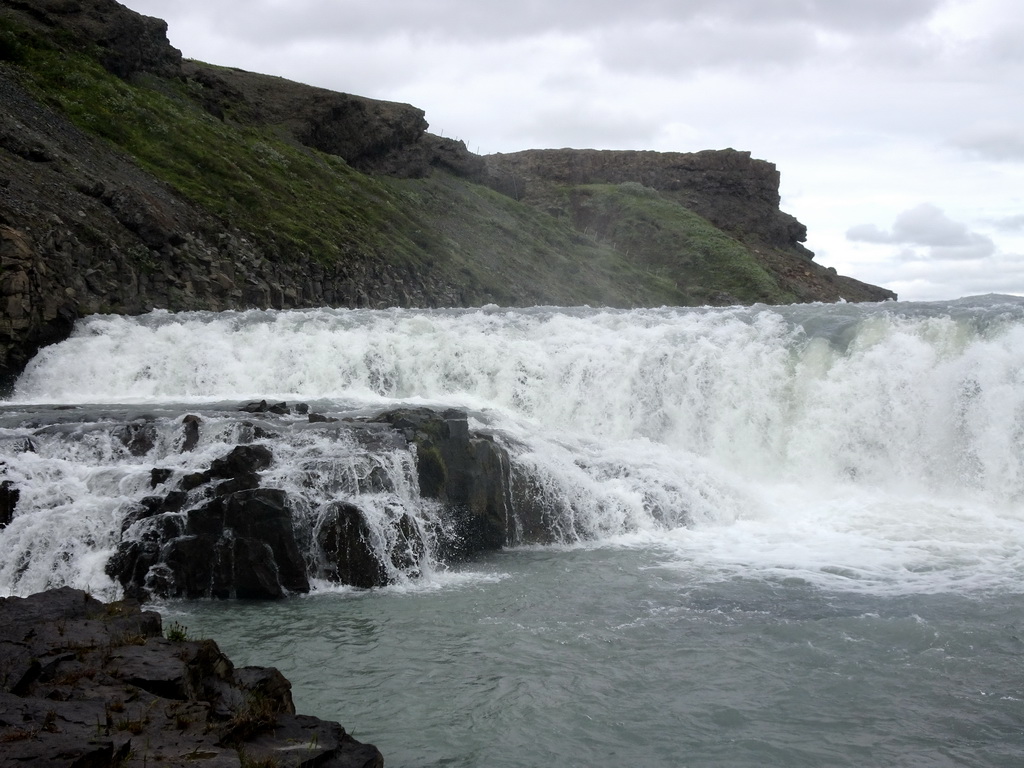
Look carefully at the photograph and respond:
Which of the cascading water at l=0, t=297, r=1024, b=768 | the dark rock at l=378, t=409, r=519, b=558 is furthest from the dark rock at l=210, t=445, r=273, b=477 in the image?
the dark rock at l=378, t=409, r=519, b=558

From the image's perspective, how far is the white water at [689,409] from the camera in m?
16.0

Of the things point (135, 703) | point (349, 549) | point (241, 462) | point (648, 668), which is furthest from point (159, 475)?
point (648, 668)

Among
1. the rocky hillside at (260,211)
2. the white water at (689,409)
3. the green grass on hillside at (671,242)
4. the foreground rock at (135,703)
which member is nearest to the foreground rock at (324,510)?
the white water at (689,409)

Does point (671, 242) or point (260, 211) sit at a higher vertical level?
point (671, 242)

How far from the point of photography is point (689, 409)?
25.1 metres

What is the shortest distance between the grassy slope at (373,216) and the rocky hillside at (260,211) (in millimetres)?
202

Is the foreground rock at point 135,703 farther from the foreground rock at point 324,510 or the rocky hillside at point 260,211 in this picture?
the rocky hillside at point 260,211

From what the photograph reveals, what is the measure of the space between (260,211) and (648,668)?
146ft

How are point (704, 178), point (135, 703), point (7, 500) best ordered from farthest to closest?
point (704, 178) < point (7, 500) < point (135, 703)

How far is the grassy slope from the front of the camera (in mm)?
49906

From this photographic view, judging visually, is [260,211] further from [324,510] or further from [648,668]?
[648,668]

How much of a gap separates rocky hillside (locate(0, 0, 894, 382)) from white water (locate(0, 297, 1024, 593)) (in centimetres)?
559

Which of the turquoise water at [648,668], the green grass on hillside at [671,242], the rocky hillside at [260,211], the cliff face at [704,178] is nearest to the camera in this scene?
the turquoise water at [648,668]

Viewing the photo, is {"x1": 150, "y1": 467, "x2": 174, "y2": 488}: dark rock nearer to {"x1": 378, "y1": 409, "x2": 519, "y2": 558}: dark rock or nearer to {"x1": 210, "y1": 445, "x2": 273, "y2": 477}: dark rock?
{"x1": 210, "y1": 445, "x2": 273, "y2": 477}: dark rock
